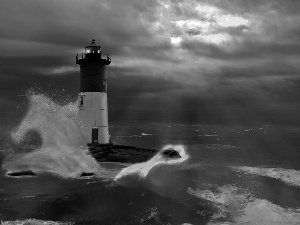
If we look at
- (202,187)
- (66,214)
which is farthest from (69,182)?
(202,187)

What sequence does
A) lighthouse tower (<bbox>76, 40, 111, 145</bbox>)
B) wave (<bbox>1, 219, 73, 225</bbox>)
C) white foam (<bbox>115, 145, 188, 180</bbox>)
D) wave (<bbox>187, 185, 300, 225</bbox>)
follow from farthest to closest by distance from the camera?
lighthouse tower (<bbox>76, 40, 111, 145</bbox>) < white foam (<bbox>115, 145, 188, 180</bbox>) < wave (<bbox>187, 185, 300, 225</bbox>) < wave (<bbox>1, 219, 73, 225</bbox>)

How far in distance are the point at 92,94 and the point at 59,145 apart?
7300 mm

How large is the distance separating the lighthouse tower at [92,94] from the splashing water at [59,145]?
3.83 ft

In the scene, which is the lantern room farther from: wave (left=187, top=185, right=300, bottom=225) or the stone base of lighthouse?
wave (left=187, top=185, right=300, bottom=225)

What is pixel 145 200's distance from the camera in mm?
25188

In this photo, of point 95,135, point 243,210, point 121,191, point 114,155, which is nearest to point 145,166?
point 114,155

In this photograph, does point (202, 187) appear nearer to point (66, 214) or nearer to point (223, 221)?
point (223, 221)

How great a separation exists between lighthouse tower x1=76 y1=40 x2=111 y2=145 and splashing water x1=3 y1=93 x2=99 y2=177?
1167 millimetres

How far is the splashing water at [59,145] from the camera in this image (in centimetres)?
3544

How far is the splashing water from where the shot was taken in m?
35.4

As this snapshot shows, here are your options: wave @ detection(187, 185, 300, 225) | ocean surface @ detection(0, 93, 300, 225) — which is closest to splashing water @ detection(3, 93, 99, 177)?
ocean surface @ detection(0, 93, 300, 225)

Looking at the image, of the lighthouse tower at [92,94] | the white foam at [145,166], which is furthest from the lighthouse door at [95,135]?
the white foam at [145,166]

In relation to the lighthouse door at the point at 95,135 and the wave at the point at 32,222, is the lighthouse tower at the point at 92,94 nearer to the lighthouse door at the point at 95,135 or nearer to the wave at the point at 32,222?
the lighthouse door at the point at 95,135

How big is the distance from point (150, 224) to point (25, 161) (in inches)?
939
